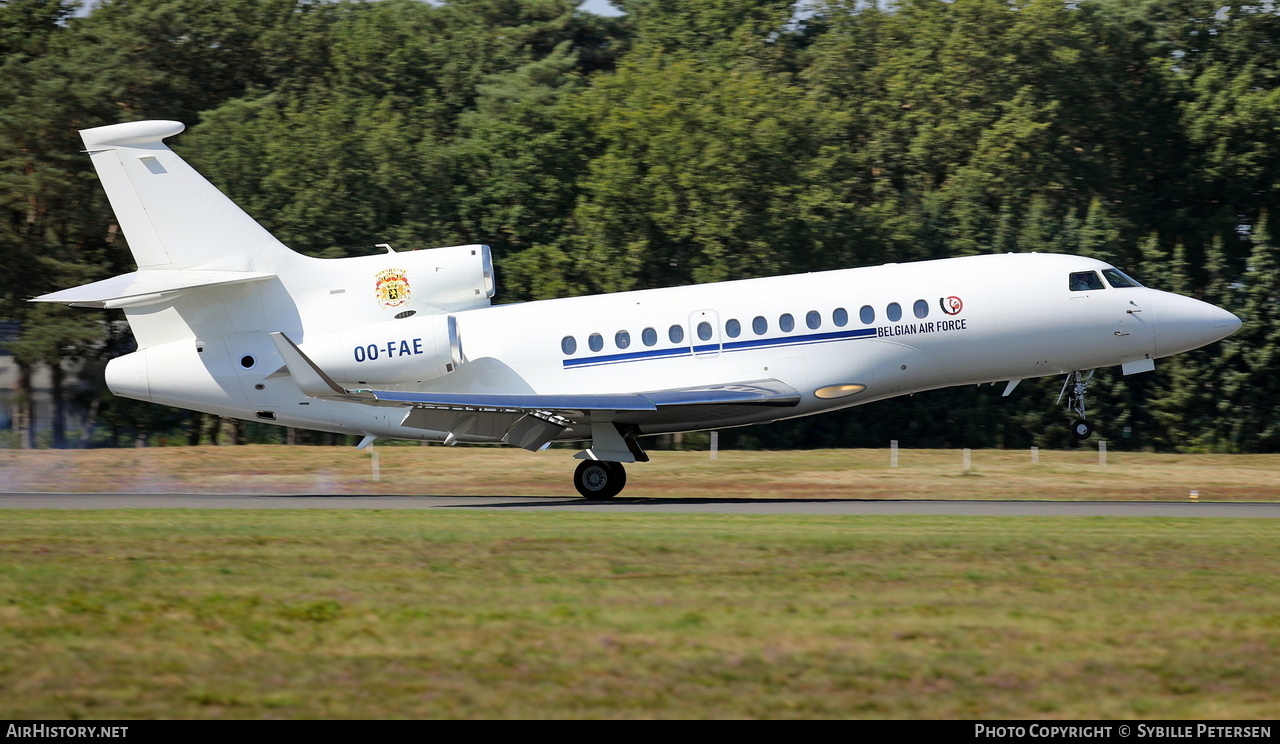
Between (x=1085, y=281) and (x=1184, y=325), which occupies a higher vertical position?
(x=1085, y=281)

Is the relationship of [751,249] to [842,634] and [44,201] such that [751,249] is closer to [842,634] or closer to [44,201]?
[44,201]

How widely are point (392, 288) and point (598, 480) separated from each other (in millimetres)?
4995

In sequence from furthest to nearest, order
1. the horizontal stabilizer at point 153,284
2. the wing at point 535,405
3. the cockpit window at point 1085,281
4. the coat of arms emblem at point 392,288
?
the coat of arms emblem at point 392,288 < the cockpit window at point 1085,281 < the horizontal stabilizer at point 153,284 < the wing at point 535,405

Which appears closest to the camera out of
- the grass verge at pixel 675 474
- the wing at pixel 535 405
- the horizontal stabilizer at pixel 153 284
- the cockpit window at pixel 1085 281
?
the wing at pixel 535 405

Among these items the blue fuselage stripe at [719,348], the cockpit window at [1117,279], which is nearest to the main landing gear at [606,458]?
the blue fuselage stripe at [719,348]

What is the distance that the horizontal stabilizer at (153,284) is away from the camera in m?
22.3

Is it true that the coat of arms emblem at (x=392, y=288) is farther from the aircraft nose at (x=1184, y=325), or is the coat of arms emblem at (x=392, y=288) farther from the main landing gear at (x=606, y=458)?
the aircraft nose at (x=1184, y=325)

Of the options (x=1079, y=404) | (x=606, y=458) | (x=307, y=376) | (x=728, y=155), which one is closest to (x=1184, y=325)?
(x=1079, y=404)

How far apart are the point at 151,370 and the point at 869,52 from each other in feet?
131

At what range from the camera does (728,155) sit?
43469mm

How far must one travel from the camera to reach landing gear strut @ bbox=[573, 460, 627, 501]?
2375 centimetres

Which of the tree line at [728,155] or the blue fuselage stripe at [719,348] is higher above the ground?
the tree line at [728,155]

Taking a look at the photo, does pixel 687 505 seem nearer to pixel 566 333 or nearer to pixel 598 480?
pixel 598 480

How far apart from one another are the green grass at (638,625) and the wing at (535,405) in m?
5.36
